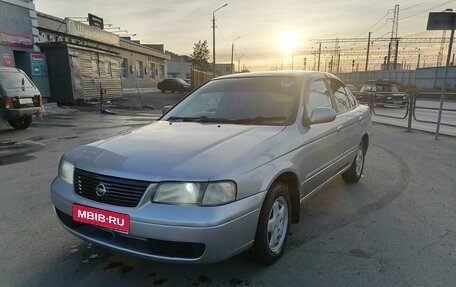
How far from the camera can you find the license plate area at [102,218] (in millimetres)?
2576

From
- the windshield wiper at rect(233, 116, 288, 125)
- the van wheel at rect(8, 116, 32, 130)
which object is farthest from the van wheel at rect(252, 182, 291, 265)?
the van wheel at rect(8, 116, 32, 130)

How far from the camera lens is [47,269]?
3100 mm

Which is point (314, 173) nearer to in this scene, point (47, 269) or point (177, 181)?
point (177, 181)

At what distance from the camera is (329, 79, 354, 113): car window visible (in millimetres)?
4846

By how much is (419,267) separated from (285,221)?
46.1 inches

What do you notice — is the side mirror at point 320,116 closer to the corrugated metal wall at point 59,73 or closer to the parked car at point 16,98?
the parked car at point 16,98

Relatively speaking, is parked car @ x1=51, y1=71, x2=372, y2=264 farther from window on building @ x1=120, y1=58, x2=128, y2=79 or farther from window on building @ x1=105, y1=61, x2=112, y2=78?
window on building @ x1=120, y1=58, x2=128, y2=79

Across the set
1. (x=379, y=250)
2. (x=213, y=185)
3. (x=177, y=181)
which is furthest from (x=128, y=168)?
(x=379, y=250)

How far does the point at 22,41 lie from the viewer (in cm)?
1772

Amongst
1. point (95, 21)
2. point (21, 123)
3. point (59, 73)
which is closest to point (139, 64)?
point (95, 21)

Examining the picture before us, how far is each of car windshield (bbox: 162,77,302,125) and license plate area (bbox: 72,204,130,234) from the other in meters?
1.56

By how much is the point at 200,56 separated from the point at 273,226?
196 ft

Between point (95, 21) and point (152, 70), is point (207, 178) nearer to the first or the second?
point (95, 21)

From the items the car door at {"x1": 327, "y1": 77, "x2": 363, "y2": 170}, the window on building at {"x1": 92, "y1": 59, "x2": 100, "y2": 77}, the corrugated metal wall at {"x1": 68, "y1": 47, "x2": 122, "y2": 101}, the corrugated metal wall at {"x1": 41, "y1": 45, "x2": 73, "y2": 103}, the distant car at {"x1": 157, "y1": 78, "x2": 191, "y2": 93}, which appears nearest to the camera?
the car door at {"x1": 327, "y1": 77, "x2": 363, "y2": 170}
